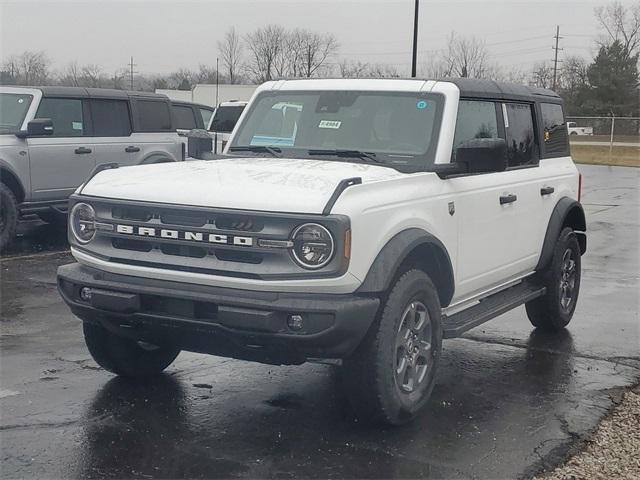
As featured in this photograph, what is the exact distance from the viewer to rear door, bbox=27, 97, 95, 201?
10.8 metres

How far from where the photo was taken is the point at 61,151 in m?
11.1

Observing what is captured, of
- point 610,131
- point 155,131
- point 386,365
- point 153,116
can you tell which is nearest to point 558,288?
point 386,365

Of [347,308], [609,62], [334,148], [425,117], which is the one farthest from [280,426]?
[609,62]

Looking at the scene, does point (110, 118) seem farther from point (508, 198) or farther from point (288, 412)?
point (288, 412)

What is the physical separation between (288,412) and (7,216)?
6786 millimetres

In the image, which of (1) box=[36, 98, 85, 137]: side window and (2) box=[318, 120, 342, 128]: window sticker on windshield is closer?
(2) box=[318, 120, 342, 128]: window sticker on windshield

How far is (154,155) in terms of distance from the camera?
1252 cm

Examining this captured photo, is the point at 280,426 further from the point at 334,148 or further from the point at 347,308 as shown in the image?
the point at 334,148

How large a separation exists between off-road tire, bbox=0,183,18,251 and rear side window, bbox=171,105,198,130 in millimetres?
5032

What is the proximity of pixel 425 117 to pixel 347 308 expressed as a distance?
1958 millimetres

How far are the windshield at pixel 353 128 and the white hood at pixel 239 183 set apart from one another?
0.29 metres

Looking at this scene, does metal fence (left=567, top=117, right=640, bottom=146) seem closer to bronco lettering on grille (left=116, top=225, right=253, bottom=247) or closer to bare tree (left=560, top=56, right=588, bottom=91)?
bare tree (left=560, top=56, right=588, bottom=91)

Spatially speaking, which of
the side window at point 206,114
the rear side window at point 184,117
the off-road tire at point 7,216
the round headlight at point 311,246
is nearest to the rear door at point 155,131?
the rear side window at point 184,117

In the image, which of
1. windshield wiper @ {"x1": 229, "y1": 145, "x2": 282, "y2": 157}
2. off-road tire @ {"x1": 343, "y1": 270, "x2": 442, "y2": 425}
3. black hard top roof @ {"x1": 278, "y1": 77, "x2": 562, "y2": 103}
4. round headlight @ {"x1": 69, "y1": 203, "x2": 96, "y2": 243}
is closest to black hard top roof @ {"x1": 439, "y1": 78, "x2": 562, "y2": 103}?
black hard top roof @ {"x1": 278, "y1": 77, "x2": 562, "y2": 103}
